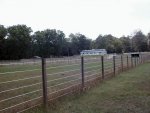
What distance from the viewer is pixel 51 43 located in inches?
4692

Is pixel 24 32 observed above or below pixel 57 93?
above

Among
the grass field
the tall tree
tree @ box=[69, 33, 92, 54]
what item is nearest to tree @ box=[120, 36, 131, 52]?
tree @ box=[69, 33, 92, 54]

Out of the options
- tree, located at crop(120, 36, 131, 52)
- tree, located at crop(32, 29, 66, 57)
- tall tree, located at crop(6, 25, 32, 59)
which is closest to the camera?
tall tree, located at crop(6, 25, 32, 59)

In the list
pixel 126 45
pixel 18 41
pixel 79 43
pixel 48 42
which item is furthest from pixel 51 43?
pixel 126 45

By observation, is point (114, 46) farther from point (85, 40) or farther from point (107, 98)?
point (107, 98)

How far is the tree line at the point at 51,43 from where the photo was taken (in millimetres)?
95250

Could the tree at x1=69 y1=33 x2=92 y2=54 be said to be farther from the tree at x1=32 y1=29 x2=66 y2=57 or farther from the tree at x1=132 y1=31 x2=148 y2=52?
the tree at x1=132 y1=31 x2=148 y2=52

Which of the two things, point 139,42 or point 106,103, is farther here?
point 139,42

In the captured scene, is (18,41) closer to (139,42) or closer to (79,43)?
(79,43)

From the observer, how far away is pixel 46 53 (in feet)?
384

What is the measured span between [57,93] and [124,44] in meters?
121

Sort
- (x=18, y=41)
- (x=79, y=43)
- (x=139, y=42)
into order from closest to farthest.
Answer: (x=18, y=41) < (x=139, y=42) < (x=79, y=43)

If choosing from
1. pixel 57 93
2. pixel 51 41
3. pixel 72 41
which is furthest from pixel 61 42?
pixel 57 93

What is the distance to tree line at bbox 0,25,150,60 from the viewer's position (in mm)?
95250
